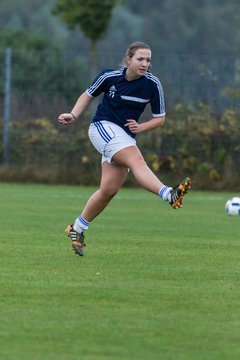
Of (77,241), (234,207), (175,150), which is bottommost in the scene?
(175,150)

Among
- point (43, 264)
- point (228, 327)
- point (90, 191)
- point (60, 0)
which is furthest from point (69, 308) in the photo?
point (60, 0)

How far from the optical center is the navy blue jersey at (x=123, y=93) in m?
11.6

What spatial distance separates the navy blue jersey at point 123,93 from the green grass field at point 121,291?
132 centimetres

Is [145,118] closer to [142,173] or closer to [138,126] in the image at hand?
[138,126]

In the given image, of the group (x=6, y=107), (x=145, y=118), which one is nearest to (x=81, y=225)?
(x=145, y=118)

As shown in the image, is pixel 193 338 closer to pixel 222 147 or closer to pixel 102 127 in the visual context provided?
pixel 102 127

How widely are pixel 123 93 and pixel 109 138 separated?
17.2 inches

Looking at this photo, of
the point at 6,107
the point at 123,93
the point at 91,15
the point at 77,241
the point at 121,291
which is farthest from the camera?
the point at 91,15

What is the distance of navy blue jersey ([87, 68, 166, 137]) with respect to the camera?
11625 mm

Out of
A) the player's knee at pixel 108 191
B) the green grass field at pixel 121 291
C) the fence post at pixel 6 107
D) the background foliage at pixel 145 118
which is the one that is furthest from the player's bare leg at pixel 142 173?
the fence post at pixel 6 107

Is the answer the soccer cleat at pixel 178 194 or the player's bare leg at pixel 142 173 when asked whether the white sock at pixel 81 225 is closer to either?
the player's bare leg at pixel 142 173

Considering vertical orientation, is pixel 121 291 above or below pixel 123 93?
→ below

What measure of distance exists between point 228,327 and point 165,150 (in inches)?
709

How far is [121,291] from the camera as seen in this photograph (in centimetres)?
945
